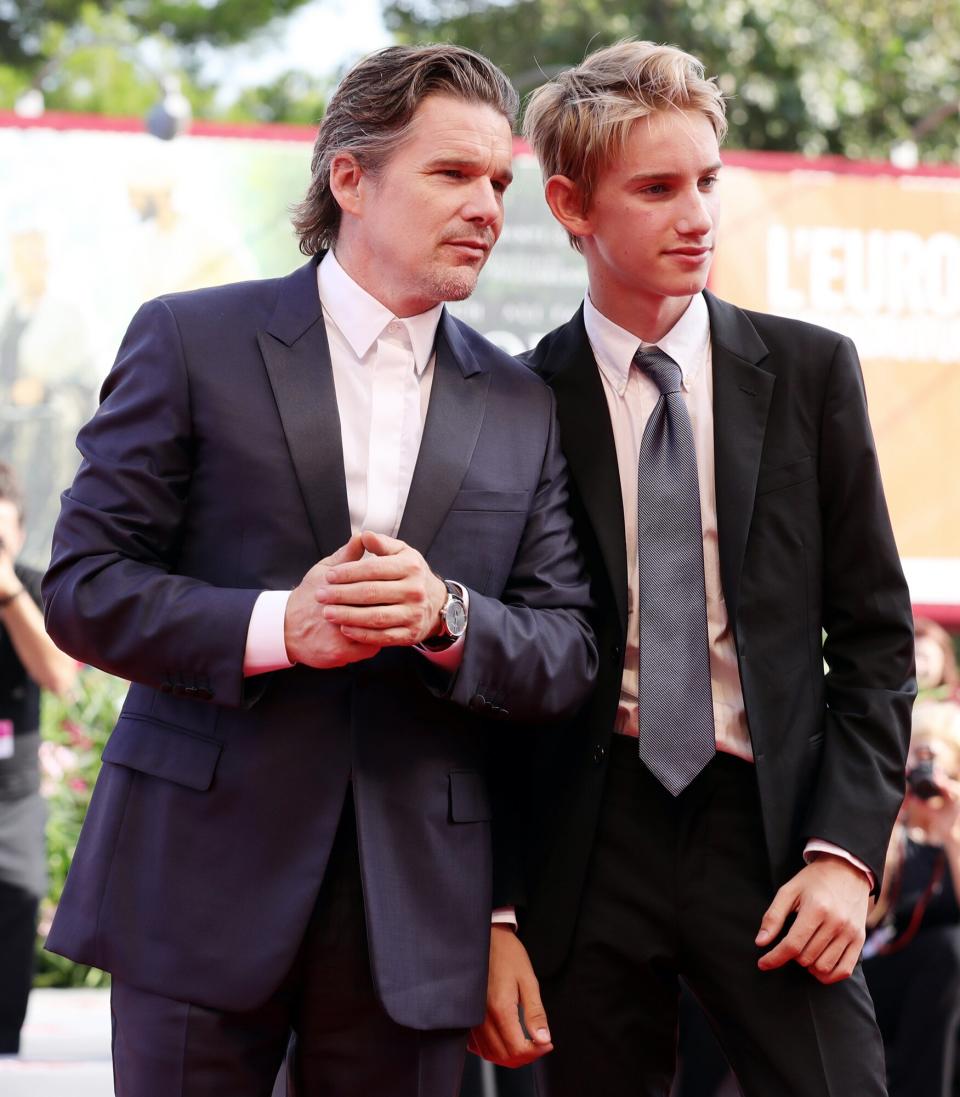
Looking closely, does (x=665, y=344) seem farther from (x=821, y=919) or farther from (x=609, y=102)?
(x=821, y=919)

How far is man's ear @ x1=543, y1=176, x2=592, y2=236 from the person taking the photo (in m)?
2.48

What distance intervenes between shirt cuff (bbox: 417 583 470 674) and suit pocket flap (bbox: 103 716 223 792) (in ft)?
0.98

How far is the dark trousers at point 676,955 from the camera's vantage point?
2.22 m

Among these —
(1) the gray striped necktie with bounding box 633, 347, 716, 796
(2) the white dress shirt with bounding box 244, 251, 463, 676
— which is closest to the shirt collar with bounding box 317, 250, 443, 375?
(2) the white dress shirt with bounding box 244, 251, 463, 676

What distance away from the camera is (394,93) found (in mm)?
2289

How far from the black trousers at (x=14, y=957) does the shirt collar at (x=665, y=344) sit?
3.14 metres

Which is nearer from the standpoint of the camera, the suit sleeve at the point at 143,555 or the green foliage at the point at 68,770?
the suit sleeve at the point at 143,555

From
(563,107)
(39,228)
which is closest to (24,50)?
(39,228)

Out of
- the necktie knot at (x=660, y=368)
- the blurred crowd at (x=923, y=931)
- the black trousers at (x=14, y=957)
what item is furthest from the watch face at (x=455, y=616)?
the black trousers at (x=14, y=957)

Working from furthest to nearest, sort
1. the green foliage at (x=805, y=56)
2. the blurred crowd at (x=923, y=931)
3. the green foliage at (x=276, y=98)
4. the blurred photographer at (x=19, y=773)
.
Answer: the green foliage at (x=276, y=98), the green foliage at (x=805, y=56), the blurred photographer at (x=19, y=773), the blurred crowd at (x=923, y=931)

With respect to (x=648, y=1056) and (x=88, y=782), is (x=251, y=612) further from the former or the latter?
(x=88, y=782)

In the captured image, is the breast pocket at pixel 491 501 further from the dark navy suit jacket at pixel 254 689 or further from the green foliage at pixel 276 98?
the green foliage at pixel 276 98

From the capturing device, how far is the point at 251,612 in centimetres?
199

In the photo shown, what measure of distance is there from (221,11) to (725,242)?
13.5 meters
